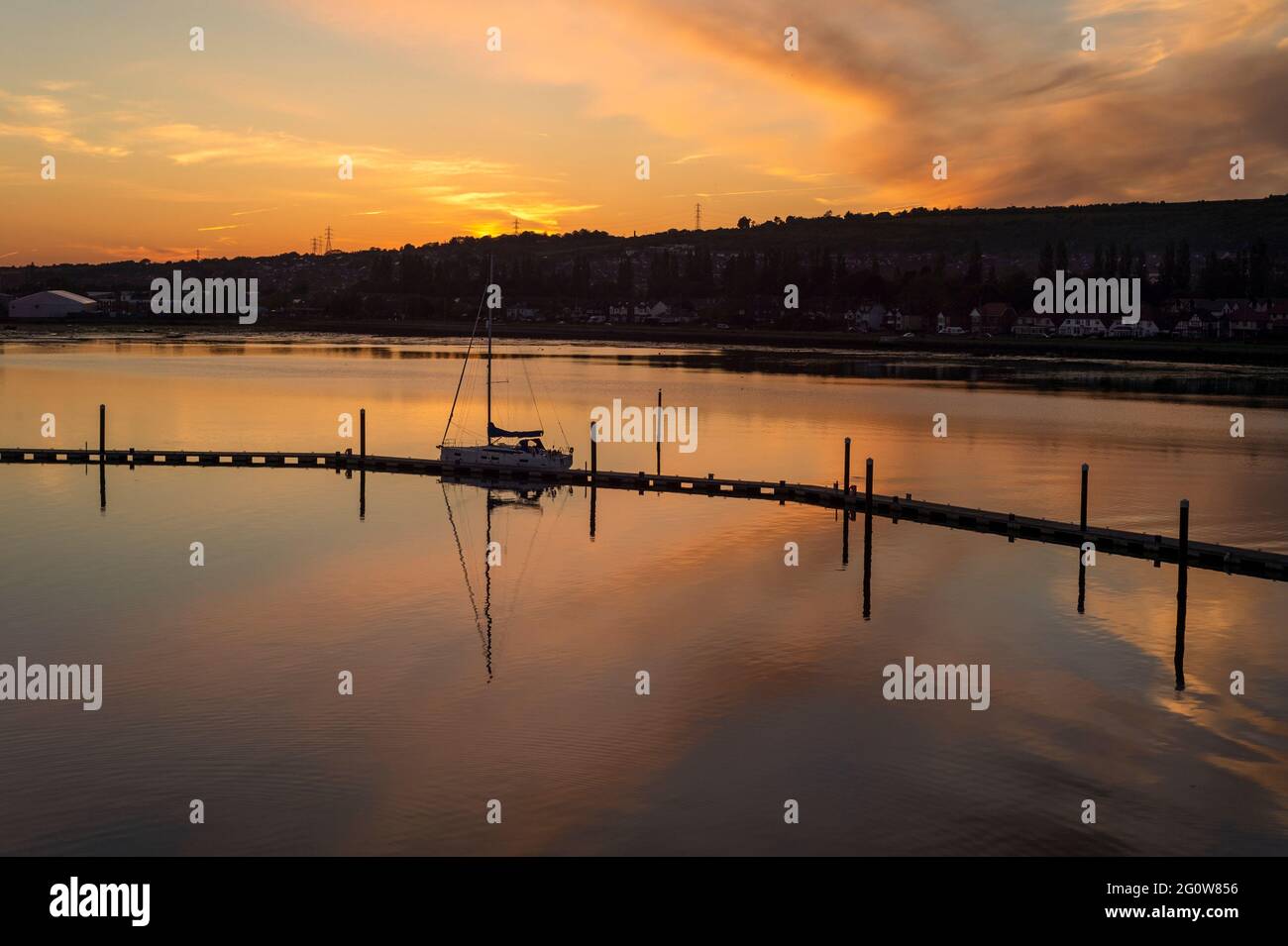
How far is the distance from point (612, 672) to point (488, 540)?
16.9 m

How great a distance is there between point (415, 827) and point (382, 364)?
134750 millimetres

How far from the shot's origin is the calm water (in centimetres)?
2014

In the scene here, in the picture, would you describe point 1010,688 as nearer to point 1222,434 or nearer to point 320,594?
point 320,594

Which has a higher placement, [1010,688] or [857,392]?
[857,392]

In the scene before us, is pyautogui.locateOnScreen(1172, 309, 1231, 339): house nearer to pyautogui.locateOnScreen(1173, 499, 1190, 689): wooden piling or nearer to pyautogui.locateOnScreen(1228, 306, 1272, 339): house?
pyautogui.locateOnScreen(1228, 306, 1272, 339): house

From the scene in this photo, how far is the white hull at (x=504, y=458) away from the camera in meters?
56.6

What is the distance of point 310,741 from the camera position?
23.2m

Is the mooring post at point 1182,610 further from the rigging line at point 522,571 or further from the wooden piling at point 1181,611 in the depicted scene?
the rigging line at point 522,571

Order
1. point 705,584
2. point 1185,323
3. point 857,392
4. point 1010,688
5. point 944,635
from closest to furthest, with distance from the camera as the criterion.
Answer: point 1010,688, point 944,635, point 705,584, point 857,392, point 1185,323

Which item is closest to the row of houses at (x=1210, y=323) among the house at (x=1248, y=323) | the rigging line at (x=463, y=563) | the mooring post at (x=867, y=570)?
the house at (x=1248, y=323)

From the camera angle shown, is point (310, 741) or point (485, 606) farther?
point (485, 606)

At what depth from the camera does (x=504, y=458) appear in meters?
57.7

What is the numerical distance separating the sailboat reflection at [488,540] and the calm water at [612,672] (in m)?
0.22
